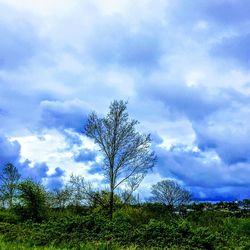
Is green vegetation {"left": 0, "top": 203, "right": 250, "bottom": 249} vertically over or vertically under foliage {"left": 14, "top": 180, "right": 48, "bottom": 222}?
under

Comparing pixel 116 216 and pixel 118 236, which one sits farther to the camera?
pixel 116 216

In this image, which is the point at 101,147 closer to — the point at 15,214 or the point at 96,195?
the point at 96,195

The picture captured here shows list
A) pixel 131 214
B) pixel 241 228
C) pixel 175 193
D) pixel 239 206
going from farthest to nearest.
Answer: pixel 175 193 < pixel 239 206 < pixel 131 214 < pixel 241 228

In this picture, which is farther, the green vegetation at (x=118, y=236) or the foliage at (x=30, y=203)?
the foliage at (x=30, y=203)

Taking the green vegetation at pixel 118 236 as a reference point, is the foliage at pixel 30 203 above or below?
above

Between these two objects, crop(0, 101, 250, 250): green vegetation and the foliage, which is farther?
the foliage

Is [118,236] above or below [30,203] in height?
below

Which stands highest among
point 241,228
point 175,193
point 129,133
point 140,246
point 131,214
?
point 129,133

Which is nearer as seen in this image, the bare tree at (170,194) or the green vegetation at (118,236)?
the green vegetation at (118,236)

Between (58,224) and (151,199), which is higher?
(151,199)

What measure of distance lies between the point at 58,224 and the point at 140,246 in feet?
17.2

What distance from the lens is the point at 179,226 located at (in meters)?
17.5

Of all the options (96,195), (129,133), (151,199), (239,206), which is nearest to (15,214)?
(96,195)

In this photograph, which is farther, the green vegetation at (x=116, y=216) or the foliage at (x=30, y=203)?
the foliage at (x=30, y=203)
